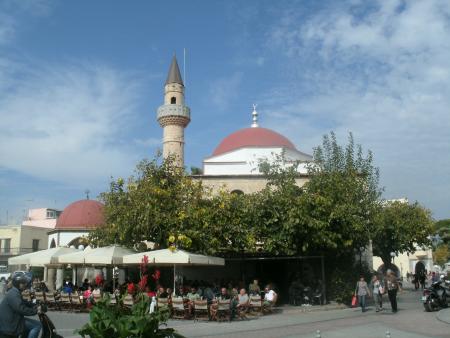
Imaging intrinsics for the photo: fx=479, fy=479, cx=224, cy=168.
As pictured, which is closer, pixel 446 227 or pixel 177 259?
pixel 177 259

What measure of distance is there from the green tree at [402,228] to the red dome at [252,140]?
8.58 meters

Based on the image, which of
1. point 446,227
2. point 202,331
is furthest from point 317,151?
point 446,227

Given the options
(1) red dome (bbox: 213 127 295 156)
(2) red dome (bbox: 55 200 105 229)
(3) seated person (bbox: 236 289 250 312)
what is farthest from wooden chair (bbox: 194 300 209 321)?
(2) red dome (bbox: 55 200 105 229)

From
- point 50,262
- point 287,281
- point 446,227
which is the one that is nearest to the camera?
point 50,262

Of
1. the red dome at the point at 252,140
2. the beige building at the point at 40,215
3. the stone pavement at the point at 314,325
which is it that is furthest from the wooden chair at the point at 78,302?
the beige building at the point at 40,215

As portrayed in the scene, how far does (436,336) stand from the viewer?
10484mm

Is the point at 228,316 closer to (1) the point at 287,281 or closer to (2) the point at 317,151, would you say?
(1) the point at 287,281

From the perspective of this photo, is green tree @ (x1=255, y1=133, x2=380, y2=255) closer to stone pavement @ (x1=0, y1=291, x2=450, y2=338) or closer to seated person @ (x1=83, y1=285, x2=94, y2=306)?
stone pavement @ (x1=0, y1=291, x2=450, y2=338)

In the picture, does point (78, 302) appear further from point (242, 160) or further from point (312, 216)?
point (242, 160)

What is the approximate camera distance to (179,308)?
14273 millimetres

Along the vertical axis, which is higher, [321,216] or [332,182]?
[332,182]

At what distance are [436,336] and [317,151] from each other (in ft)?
50.2

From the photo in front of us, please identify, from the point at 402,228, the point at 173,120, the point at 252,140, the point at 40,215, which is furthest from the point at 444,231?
the point at 40,215

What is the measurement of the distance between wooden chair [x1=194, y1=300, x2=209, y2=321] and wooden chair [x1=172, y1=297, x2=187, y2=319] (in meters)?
0.37
